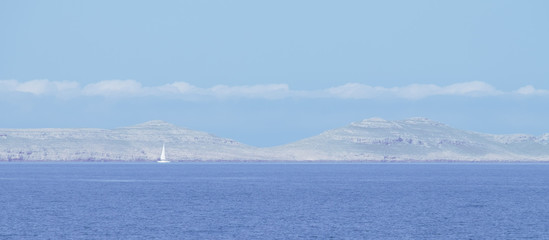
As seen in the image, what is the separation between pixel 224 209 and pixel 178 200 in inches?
614

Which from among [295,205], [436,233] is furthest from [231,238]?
[295,205]

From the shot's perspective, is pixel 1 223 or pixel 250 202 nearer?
pixel 1 223

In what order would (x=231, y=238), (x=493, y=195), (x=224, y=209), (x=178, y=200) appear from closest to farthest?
(x=231, y=238)
(x=224, y=209)
(x=178, y=200)
(x=493, y=195)

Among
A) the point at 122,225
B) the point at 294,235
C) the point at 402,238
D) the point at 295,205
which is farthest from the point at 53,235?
the point at 295,205

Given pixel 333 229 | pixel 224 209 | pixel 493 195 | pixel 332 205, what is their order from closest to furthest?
1. pixel 333 229
2. pixel 224 209
3. pixel 332 205
4. pixel 493 195

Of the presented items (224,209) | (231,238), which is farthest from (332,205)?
(231,238)

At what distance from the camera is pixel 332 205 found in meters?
108

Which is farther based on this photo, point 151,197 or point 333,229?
point 151,197

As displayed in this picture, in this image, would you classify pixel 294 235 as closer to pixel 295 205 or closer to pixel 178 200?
pixel 295 205

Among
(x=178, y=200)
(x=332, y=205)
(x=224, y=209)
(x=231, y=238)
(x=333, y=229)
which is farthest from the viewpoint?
(x=178, y=200)

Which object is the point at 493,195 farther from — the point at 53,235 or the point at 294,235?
the point at 53,235

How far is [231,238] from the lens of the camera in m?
75.5

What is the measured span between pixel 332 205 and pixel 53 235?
39861 mm

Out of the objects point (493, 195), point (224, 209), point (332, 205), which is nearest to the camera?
point (224, 209)
